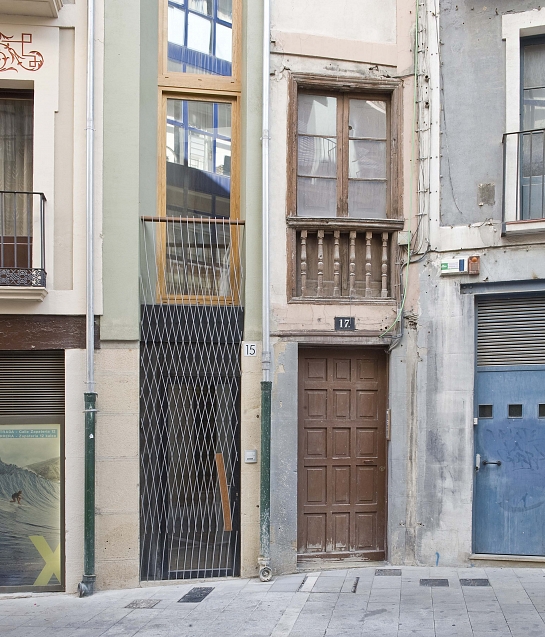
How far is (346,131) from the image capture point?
9266 millimetres

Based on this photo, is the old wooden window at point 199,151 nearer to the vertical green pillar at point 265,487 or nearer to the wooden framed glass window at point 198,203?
the wooden framed glass window at point 198,203

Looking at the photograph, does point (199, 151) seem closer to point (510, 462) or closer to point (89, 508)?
point (89, 508)

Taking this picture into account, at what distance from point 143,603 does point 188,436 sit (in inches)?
73.2

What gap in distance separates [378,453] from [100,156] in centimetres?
477

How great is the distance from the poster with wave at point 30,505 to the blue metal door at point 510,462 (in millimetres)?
4829

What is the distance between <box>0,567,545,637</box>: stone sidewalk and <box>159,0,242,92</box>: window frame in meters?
5.88

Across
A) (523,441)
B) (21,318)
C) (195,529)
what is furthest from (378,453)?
(21,318)

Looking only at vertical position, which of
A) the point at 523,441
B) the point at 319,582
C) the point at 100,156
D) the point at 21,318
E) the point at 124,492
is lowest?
the point at 319,582

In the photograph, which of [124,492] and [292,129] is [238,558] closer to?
[124,492]

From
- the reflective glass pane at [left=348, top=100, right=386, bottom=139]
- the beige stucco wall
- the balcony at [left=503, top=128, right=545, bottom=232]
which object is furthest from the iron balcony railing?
the beige stucco wall

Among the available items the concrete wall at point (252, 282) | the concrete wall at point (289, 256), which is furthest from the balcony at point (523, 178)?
the concrete wall at point (252, 282)

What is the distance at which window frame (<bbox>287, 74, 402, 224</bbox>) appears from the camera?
29.5ft

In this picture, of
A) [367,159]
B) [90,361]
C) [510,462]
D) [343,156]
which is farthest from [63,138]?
[510,462]

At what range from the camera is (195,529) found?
8.72 metres
